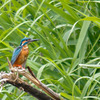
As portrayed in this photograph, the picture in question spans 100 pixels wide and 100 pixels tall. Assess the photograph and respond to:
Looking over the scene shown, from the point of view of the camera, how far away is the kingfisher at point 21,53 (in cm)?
215

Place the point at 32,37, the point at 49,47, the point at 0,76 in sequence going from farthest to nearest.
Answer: the point at 32,37 → the point at 49,47 → the point at 0,76

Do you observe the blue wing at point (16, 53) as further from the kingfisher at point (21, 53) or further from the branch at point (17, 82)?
the branch at point (17, 82)

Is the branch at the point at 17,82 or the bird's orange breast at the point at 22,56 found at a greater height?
the branch at the point at 17,82

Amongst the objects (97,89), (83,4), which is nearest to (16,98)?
(97,89)

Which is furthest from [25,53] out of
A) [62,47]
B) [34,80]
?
[34,80]

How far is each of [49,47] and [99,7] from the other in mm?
486

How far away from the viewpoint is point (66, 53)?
7.36 feet

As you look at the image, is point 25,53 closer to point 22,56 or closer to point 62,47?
point 22,56

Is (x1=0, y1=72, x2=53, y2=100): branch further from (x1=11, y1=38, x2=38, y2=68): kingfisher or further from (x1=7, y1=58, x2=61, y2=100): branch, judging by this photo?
(x1=11, y1=38, x2=38, y2=68): kingfisher

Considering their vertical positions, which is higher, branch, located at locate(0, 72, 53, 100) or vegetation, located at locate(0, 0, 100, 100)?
branch, located at locate(0, 72, 53, 100)

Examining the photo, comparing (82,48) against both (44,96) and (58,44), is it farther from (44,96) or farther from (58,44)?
(44,96)

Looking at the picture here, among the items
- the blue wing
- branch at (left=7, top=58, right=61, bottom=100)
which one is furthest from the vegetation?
branch at (left=7, top=58, right=61, bottom=100)

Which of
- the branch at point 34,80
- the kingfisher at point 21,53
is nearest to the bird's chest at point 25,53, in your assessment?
the kingfisher at point 21,53

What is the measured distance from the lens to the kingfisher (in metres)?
2.15
